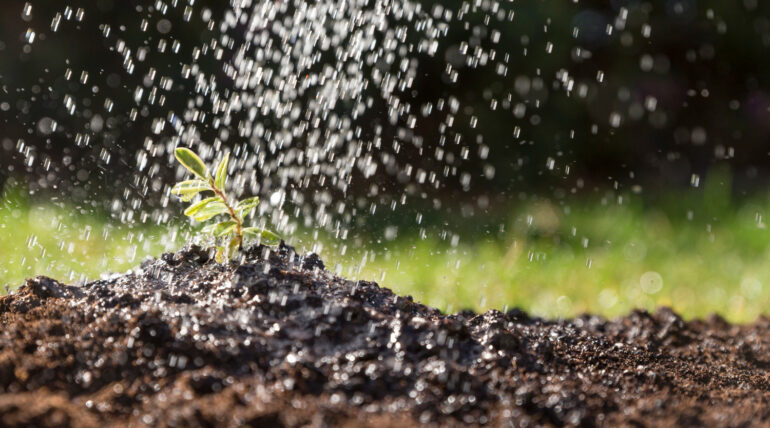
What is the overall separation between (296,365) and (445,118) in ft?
15.3

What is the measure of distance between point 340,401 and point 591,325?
156 cm

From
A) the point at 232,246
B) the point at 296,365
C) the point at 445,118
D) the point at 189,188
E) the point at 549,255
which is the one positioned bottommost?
the point at 296,365

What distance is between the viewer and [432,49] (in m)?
5.63

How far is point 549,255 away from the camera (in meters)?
4.15

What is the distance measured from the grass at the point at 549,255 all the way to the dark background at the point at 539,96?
798 millimetres

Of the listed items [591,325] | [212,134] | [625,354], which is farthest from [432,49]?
[625,354]

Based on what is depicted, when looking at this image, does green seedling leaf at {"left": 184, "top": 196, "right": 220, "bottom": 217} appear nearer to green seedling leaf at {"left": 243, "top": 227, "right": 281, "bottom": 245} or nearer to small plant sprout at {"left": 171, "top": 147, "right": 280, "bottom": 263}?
small plant sprout at {"left": 171, "top": 147, "right": 280, "bottom": 263}

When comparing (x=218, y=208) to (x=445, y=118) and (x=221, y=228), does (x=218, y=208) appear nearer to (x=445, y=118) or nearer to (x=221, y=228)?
(x=221, y=228)

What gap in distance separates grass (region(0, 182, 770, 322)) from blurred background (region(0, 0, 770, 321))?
36mm

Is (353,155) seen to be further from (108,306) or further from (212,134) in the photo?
(108,306)

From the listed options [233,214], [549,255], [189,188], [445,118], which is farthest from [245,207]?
[445,118]

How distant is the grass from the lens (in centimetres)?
332

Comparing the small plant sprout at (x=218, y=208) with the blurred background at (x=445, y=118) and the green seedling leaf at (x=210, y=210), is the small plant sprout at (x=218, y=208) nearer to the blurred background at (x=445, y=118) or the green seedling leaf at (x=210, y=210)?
the green seedling leaf at (x=210, y=210)

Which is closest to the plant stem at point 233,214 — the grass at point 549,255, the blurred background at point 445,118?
the grass at point 549,255
